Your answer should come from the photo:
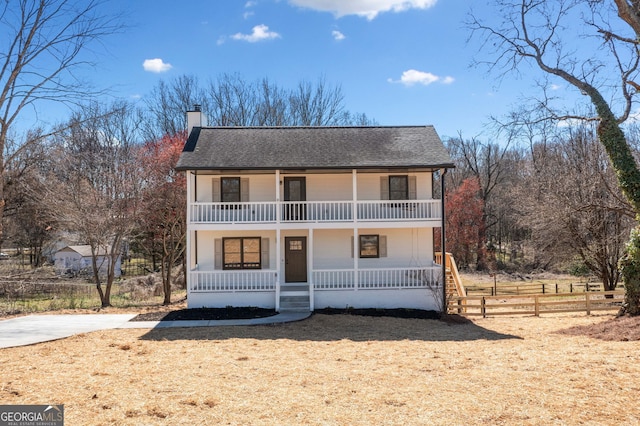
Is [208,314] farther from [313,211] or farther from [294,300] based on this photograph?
[313,211]

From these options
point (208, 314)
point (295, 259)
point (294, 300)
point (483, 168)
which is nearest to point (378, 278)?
point (294, 300)

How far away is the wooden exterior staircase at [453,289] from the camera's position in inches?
670

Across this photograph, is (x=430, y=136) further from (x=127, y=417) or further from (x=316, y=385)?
(x=127, y=417)

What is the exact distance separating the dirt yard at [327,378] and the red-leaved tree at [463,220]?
27.0 metres

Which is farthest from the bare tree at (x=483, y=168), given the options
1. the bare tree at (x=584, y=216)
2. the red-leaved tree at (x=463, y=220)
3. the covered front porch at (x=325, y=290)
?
the covered front porch at (x=325, y=290)

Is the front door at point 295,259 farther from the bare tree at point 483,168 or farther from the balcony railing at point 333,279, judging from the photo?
the bare tree at point 483,168

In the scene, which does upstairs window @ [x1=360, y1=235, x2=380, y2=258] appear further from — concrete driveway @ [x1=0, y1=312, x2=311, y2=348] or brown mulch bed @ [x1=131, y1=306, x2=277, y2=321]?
brown mulch bed @ [x1=131, y1=306, x2=277, y2=321]

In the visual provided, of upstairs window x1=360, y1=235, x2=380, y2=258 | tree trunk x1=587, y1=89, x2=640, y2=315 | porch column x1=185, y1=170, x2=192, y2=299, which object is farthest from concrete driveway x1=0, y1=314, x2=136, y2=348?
tree trunk x1=587, y1=89, x2=640, y2=315

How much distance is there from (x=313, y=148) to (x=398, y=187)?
13.4 ft

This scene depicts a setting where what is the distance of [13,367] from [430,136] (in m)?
17.5

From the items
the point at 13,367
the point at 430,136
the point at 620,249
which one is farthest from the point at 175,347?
the point at 620,249

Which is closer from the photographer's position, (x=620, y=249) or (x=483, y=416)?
(x=483, y=416)

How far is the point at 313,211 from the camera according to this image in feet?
61.1

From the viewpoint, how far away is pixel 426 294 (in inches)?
665
